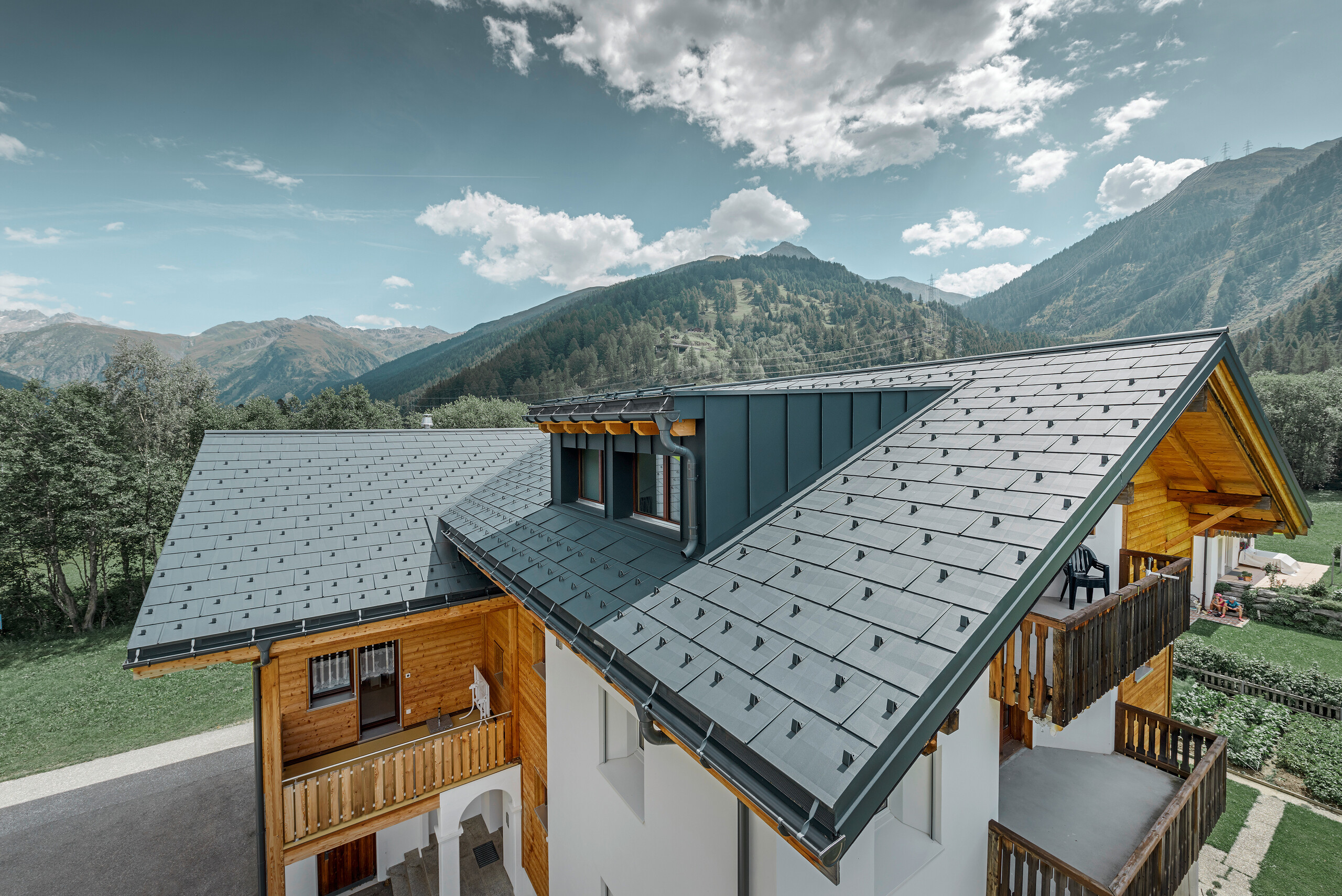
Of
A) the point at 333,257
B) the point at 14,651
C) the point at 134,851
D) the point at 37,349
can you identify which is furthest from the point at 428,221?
the point at 37,349

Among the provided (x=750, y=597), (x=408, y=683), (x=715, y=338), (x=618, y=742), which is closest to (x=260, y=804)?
(x=408, y=683)

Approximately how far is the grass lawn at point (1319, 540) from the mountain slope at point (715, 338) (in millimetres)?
40038

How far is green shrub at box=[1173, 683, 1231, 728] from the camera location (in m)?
13.3

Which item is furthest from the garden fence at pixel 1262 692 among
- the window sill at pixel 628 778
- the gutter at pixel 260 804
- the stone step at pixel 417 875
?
the gutter at pixel 260 804

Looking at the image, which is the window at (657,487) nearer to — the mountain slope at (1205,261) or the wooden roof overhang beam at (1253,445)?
the wooden roof overhang beam at (1253,445)

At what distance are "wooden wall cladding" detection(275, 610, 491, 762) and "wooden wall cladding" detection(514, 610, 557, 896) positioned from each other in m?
1.81

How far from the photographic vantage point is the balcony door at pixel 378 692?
344 inches

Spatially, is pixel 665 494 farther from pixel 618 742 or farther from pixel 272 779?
pixel 272 779

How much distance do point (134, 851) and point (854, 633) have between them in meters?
14.1

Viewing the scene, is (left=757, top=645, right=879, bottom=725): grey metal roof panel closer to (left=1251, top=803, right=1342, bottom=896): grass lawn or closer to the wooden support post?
the wooden support post

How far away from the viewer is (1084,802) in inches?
226

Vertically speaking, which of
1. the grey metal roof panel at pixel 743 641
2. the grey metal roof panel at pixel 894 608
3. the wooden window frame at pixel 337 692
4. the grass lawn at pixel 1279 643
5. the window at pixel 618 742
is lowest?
the grass lawn at pixel 1279 643

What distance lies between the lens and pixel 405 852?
30.3 ft

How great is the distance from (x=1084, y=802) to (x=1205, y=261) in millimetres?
214901
